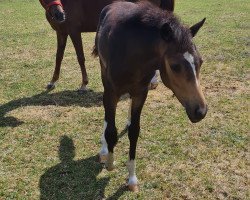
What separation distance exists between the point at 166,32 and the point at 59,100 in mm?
3475

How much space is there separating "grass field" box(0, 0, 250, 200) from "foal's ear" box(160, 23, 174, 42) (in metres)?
1.70

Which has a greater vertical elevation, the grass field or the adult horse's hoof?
the adult horse's hoof

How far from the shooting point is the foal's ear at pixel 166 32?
2.80m

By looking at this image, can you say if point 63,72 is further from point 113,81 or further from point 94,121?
point 113,81

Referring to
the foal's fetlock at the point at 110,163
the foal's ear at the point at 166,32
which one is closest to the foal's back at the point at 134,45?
the foal's ear at the point at 166,32

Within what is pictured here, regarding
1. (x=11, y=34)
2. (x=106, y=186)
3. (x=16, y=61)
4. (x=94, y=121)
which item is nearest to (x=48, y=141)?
(x=94, y=121)

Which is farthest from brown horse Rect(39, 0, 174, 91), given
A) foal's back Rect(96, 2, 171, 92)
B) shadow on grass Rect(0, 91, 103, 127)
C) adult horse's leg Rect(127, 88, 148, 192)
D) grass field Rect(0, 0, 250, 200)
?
adult horse's leg Rect(127, 88, 148, 192)

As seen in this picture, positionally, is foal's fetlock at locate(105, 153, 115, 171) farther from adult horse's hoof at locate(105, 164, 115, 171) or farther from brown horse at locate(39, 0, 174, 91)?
brown horse at locate(39, 0, 174, 91)

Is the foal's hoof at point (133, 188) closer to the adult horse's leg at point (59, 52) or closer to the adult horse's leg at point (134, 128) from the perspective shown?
the adult horse's leg at point (134, 128)

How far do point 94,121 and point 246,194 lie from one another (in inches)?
94.3

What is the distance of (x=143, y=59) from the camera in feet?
10.4

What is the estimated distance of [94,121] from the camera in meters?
5.25

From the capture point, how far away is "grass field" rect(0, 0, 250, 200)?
151 inches

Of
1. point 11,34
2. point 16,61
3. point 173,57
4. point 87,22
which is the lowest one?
point 11,34
